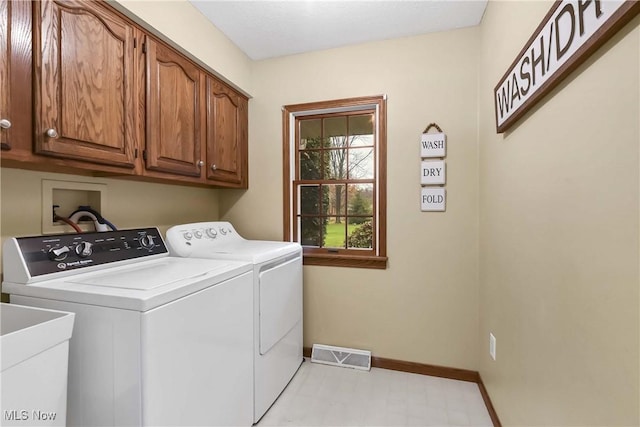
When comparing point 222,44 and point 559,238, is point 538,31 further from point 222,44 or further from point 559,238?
point 222,44

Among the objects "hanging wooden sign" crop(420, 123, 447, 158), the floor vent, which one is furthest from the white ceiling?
the floor vent

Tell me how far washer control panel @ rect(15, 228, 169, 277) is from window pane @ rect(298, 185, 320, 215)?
1.17 meters

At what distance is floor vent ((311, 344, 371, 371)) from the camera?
2.23 m

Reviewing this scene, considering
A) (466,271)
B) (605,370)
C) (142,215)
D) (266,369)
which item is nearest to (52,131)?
(142,215)

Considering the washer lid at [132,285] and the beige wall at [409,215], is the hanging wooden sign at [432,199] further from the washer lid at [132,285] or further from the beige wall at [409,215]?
the washer lid at [132,285]

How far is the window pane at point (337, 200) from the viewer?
240 centimetres

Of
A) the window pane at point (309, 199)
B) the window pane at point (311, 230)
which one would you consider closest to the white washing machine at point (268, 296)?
the window pane at point (311, 230)

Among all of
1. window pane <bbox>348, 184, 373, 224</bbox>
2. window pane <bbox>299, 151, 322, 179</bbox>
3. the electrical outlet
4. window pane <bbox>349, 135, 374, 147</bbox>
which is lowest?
the electrical outlet

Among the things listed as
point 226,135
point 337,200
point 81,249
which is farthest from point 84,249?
point 337,200

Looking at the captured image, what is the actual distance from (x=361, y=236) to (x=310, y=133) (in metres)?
0.98

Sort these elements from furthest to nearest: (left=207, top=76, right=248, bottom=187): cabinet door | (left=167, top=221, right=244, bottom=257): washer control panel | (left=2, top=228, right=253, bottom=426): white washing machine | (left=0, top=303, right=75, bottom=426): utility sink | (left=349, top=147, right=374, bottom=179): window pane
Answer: (left=349, top=147, right=374, bottom=179): window pane → (left=207, top=76, right=248, bottom=187): cabinet door → (left=167, top=221, right=244, bottom=257): washer control panel → (left=2, top=228, right=253, bottom=426): white washing machine → (left=0, top=303, right=75, bottom=426): utility sink

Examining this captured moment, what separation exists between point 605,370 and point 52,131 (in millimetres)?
1930

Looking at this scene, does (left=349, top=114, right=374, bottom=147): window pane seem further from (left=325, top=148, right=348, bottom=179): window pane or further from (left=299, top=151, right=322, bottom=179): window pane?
(left=299, top=151, right=322, bottom=179): window pane

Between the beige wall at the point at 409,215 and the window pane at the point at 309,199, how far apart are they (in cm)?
19
